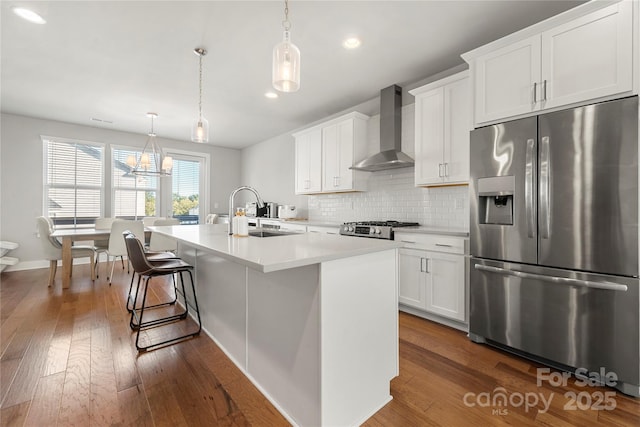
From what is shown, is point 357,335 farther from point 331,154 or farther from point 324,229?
point 331,154

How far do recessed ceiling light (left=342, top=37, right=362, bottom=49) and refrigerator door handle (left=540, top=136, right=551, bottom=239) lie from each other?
174cm

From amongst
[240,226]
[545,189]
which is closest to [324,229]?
[240,226]

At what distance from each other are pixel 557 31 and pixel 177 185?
6.67 meters

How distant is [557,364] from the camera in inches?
75.4

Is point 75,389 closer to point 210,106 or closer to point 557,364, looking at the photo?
point 557,364

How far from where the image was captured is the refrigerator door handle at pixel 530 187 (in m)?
1.98

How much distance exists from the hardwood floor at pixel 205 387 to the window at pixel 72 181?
3476 millimetres

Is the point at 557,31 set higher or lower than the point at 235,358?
higher

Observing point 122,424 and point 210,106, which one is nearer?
point 122,424

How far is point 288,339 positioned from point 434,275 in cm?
174

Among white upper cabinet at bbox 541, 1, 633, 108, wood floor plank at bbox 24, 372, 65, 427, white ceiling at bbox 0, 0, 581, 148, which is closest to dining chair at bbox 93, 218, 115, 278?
white ceiling at bbox 0, 0, 581, 148

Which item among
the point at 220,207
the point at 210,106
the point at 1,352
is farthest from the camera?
the point at 220,207

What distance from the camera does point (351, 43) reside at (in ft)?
8.57

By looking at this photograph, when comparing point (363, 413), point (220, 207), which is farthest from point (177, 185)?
point (363, 413)
